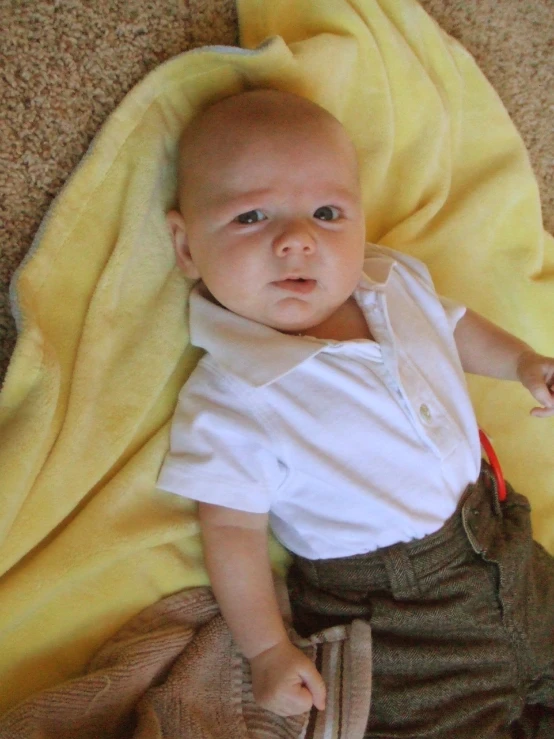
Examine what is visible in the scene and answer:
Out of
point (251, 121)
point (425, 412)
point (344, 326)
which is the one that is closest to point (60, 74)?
point (251, 121)

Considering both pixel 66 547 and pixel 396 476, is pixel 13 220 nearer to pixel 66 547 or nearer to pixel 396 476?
pixel 66 547

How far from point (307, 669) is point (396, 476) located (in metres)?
0.25

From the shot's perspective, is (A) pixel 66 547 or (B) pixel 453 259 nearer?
(A) pixel 66 547

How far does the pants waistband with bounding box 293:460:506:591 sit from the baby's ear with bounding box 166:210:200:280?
41 cm

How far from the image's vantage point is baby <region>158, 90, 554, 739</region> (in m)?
0.81

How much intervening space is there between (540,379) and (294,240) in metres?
0.39

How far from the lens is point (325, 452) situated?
2.72 ft

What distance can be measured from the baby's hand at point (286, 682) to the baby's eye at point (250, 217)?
0.50 metres

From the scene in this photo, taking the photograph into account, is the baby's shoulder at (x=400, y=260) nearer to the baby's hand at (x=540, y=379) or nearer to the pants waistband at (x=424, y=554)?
the baby's hand at (x=540, y=379)

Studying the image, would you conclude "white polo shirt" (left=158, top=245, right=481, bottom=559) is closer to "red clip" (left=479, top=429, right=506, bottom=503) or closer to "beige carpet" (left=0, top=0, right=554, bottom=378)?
"red clip" (left=479, top=429, right=506, bottom=503)

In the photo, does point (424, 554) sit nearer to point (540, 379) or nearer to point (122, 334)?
point (540, 379)

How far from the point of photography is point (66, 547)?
0.80m

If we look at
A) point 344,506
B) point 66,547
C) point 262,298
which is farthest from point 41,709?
point 262,298

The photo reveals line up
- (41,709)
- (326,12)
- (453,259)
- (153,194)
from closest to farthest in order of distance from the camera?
(41,709)
(153,194)
(326,12)
(453,259)
